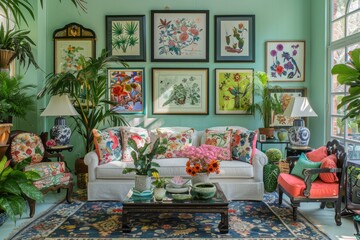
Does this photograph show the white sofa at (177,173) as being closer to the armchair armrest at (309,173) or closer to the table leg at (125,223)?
the armchair armrest at (309,173)

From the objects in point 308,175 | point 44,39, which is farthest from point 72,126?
point 308,175

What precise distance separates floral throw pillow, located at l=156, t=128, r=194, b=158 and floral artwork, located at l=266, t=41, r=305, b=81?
1.86 meters

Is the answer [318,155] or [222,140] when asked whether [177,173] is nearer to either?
[222,140]

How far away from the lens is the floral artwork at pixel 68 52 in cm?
543

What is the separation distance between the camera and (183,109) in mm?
5445

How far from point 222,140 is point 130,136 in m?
1.37

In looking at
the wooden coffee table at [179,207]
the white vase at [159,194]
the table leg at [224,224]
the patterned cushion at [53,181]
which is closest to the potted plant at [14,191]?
the patterned cushion at [53,181]

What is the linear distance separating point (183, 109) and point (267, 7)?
227 cm

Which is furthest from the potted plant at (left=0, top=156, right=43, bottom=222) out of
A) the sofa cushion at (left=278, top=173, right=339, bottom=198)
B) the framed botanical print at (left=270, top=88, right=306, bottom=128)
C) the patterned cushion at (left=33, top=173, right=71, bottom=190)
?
the framed botanical print at (left=270, top=88, right=306, bottom=128)

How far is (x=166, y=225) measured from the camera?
3.36 m

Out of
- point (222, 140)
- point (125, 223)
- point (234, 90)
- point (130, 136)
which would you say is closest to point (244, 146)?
point (222, 140)

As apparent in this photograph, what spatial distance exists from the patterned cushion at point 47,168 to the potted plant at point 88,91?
29.7 inches

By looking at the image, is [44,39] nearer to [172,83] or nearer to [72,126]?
[72,126]

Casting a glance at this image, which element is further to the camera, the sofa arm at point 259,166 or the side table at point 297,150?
the side table at point 297,150
